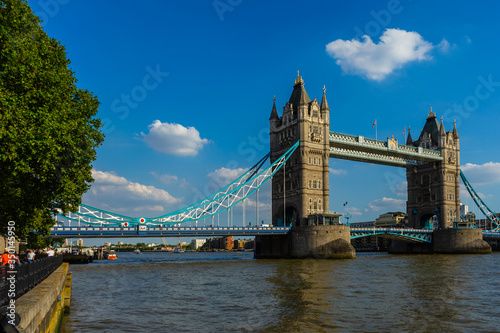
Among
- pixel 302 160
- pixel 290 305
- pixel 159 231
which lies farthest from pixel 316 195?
pixel 290 305

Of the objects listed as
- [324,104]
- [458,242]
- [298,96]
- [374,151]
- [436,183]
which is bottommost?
[458,242]

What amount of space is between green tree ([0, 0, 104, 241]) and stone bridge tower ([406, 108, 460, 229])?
90.9 m

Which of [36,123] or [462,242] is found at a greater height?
[36,123]

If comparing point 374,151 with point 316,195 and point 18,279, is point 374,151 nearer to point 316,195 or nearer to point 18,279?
point 316,195

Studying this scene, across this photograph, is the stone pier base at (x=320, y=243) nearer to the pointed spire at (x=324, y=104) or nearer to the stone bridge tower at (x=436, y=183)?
the pointed spire at (x=324, y=104)

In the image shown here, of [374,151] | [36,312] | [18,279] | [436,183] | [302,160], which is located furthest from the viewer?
[436,183]

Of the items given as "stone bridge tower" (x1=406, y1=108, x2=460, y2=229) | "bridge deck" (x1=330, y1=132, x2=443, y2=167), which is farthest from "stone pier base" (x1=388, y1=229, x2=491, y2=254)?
"bridge deck" (x1=330, y1=132, x2=443, y2=167)

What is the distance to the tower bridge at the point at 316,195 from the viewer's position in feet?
225

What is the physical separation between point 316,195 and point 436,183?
3756cm

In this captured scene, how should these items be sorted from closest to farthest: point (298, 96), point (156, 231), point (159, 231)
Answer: point (156, 231) < point (159, 231) < point (298, 96)

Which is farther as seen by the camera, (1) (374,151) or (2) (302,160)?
(1) (374,151)

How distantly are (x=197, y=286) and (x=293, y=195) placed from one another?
49.1m

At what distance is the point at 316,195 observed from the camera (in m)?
80.2

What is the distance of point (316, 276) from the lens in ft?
130
